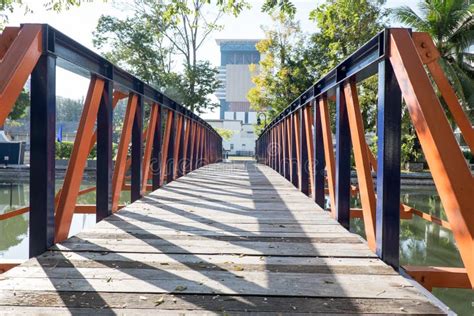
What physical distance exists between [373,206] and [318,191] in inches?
66.9

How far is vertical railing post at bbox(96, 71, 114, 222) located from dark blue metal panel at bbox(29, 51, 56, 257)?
800mm

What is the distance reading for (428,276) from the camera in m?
1.97

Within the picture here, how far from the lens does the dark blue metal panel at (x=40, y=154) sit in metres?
2.14

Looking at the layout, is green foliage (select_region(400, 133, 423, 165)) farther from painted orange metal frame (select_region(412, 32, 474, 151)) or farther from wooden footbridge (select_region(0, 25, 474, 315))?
painted orange metal frame (select_region(412, 32, 474, 151))

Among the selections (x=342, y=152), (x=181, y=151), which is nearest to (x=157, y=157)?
(x=181, y=151)

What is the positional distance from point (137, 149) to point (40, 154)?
1832 mm

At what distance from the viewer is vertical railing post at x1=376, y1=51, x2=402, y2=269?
201 cm

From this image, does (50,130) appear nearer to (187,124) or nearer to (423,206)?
(187,124)

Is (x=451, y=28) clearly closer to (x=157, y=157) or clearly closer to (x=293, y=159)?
(x=293, y=159)

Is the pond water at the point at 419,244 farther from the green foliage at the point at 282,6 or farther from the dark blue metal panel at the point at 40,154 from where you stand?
the green foliage at the point at 282,6

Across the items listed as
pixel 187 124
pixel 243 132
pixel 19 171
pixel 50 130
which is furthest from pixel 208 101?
pixel 243 132

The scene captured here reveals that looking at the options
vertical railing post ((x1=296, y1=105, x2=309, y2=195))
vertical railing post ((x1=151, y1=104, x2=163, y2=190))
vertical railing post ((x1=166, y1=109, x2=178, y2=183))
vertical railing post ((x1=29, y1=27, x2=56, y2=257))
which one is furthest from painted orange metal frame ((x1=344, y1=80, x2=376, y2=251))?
vertical railing post ((x1=166, y1=109, x2=178, y2=183))

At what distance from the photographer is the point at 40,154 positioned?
2.14 metres

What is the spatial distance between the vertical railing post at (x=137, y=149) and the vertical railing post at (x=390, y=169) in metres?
2.46
